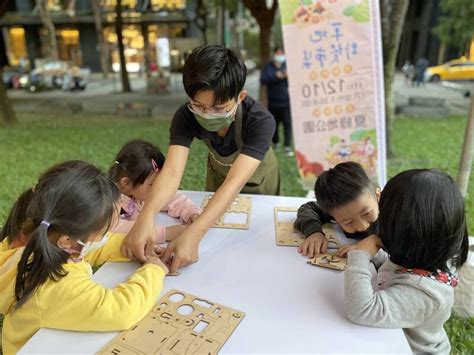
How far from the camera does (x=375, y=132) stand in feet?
9.39

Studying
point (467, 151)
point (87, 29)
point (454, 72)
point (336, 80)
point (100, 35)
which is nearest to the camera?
point (467, 151)

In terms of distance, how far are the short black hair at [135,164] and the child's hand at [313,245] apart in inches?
29.3

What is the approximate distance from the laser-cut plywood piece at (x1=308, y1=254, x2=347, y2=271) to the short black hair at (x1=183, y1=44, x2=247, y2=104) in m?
0.61

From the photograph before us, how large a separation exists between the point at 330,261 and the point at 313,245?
0.09 meters

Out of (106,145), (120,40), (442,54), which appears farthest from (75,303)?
(442,54)

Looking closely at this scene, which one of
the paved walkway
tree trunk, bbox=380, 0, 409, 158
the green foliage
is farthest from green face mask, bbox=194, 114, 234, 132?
the green foliage

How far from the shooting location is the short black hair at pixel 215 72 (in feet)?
4.31

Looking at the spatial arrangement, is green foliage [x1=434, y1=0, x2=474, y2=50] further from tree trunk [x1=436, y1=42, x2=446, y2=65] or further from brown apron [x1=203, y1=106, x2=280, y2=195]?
brown apron [x1=203, y1=106, x2=280, y2=195]

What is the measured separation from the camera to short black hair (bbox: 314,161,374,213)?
140cm

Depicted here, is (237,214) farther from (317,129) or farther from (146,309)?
(317,129)

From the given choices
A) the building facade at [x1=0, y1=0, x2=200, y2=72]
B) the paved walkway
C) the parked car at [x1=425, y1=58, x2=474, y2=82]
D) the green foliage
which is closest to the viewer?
the paved walkway

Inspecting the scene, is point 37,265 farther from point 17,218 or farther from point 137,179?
point 137,179

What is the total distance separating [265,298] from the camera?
1.11m

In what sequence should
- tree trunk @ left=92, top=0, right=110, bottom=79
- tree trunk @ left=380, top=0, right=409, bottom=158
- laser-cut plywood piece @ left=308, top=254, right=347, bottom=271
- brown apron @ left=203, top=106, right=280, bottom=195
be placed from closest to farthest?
1. laser-cut plywood piece @ left=308, top=254, right=347, bottom=271
2. brown apron @ left=203, top=106, right=280, bottom=195
3. tree trunk @ left=380, top=0, right=409, bottom=158
4. tree trunk @ left=92, top=0, right=110, bottom=79
